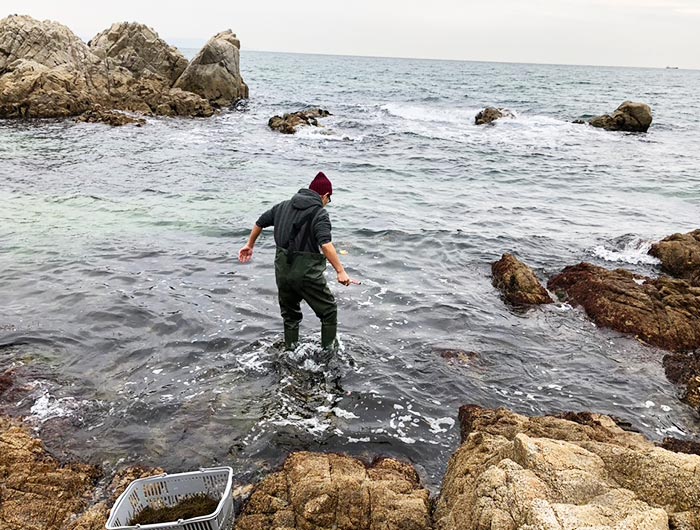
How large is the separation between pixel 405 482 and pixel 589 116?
44856 mm

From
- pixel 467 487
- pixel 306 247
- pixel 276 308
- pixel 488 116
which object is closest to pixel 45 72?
pixel 488 116

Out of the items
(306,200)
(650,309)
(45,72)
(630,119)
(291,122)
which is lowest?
(650,309)

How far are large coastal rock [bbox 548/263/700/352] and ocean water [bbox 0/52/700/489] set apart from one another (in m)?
0.35

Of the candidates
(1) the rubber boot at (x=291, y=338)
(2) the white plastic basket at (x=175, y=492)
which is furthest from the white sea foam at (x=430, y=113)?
(2) the white plastic basket at (x=175, y=492)

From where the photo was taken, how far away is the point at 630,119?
118 feet

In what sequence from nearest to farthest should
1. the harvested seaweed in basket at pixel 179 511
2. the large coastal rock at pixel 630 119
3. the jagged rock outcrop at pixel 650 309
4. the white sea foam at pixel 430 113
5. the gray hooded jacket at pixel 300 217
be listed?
the harvested seaweed in basket at pixel 179 511, the gray hooded jacket at pixel 300 217, the jagged rock outcrop at pixel 650 309, the large coastal rock at pixel 630 119, the white sea foam at pixel 430 113

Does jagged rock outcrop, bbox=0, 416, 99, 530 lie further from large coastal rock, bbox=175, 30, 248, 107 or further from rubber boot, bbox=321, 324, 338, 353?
large coastal rock, bbox=175, 30, 248, 107

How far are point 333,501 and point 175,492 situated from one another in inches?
53.3

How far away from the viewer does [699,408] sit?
6.67m

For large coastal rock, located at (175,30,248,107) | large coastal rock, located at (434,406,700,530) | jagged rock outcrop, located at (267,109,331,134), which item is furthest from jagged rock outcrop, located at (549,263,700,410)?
large coastal rock, located at (175,30,248,107)

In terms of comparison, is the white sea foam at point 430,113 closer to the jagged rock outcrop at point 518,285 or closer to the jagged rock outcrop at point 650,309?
the jagged rock outcrop at point 518,285

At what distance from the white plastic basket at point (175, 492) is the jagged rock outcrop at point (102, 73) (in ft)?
109

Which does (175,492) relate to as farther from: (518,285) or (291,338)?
(518,285)

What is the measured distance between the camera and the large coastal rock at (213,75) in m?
40.9
